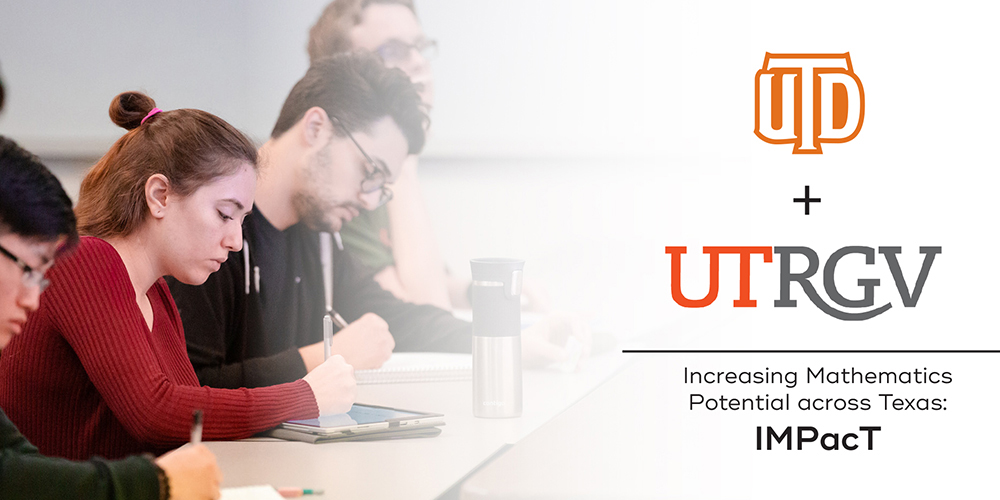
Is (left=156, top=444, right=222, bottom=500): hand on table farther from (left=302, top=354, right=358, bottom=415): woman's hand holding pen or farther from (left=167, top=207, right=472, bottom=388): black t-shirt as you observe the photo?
(left=167, top=207, right=472, bottom=388): black t-shirt

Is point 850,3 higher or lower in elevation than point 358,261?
higher

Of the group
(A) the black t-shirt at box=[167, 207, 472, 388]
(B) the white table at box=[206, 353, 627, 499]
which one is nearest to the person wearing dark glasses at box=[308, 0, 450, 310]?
(A) the black t-shirt at box=[167, 207, 472, 388]

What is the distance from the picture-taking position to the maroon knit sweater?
0.96 meters

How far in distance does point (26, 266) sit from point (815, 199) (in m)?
1.86

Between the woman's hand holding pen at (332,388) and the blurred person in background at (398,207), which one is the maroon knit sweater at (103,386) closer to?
the woman's hand holding pen at (332,388)

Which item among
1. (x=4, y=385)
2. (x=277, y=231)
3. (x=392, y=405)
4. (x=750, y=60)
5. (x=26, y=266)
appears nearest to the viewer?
(x=26, y=266)

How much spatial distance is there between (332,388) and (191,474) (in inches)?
16.3

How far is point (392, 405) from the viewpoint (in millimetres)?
1268

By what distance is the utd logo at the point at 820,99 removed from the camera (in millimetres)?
2131

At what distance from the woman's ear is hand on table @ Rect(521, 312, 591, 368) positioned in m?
0.71

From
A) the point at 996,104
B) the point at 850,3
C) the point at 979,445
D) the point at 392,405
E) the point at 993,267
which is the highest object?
the point at 850,3

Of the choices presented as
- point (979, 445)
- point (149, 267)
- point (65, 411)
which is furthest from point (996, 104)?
point (65, 411)

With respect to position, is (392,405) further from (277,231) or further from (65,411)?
(277,231)

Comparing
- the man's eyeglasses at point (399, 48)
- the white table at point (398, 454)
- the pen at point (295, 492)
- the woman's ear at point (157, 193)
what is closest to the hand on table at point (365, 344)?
the white table at point (398, 454)
